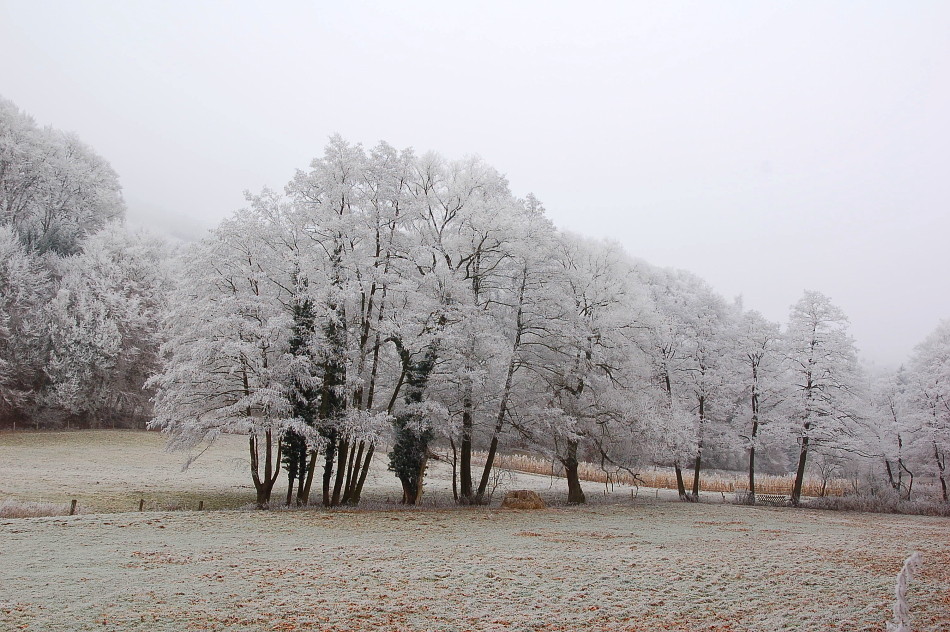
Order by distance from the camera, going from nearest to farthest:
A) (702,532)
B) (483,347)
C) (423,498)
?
(702,532), (483,347), (423,498)

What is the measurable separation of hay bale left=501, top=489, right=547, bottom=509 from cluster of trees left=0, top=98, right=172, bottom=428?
36575mm

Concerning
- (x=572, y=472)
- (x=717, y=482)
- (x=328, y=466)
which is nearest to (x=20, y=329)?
(x=328, y=466)

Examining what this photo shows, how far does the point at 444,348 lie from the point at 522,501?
766 cm

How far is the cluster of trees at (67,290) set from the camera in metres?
48.7

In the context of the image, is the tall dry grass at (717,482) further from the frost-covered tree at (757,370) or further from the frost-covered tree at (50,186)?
the frost-covered tree at (50,186)

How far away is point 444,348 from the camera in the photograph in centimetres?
2486

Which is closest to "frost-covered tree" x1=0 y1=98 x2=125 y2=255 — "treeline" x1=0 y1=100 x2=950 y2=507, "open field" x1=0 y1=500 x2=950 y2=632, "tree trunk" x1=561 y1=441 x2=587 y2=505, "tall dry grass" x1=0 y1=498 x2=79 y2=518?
"treeline" x1=0 y1=100 x2=950 y2=507

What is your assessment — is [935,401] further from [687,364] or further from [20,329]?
[20,329]

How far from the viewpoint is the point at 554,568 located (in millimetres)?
13117

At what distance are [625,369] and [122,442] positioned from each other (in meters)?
40.9

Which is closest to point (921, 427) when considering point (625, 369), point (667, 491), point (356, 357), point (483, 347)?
point (667, 491)

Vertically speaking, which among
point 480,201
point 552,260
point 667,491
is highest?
point 480,201

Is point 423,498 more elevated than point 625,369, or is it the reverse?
point 625,369

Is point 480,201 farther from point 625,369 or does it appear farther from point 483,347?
point 625,369
